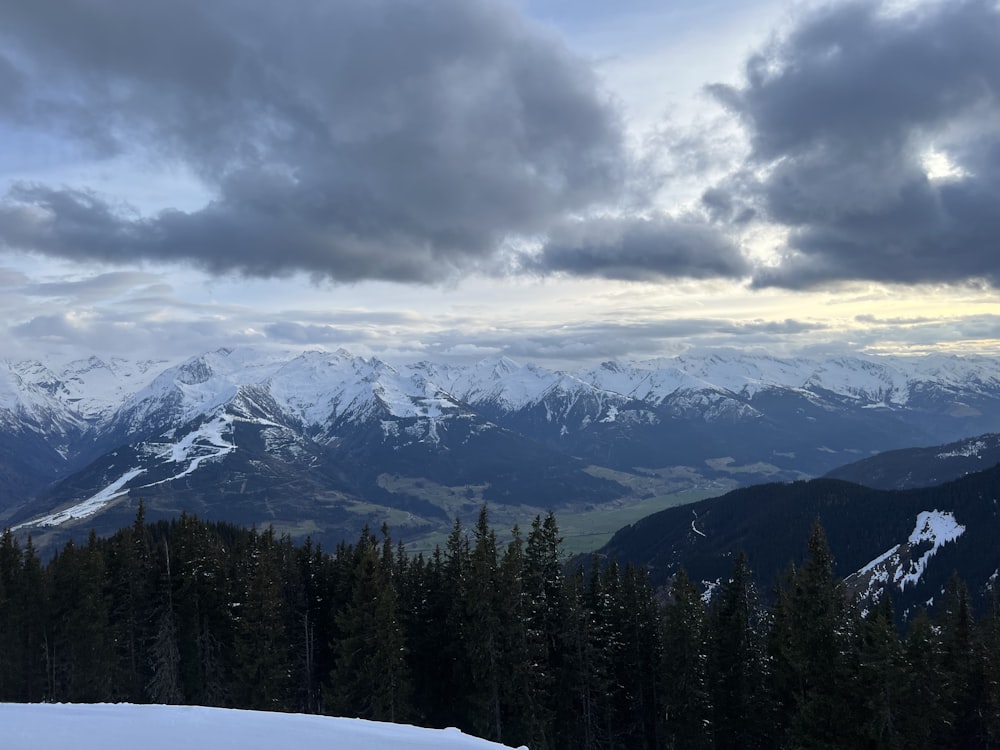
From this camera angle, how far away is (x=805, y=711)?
38594 millimetres

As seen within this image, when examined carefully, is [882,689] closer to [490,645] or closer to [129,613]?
[490,645]

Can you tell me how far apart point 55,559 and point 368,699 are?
32740mm

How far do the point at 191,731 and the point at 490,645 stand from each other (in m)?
30.0

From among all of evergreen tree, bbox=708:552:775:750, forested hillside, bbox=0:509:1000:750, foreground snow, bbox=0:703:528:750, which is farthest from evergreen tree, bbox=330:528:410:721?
foreground snow, bbox=0:703:528:750

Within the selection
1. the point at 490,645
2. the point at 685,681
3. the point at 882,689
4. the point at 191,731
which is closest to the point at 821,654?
the point at 882,689

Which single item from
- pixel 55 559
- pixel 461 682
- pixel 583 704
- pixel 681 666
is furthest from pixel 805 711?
pixel 55 559

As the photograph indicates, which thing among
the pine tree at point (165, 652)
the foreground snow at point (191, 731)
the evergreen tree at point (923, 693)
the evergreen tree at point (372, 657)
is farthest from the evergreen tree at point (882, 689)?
the pine tree at point (165, 652)

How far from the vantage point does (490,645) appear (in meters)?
45.0

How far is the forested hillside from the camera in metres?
44.1

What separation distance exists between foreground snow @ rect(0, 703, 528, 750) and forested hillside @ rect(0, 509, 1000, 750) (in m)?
26.5

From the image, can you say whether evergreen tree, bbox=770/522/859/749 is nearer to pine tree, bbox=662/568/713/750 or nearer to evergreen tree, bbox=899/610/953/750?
evergreen tree, bbox=899/610/953/750

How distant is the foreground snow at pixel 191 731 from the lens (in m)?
15.4

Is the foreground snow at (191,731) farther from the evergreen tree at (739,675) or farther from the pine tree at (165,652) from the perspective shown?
the pine tree at (165,652)

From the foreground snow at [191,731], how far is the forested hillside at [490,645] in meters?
26.5
